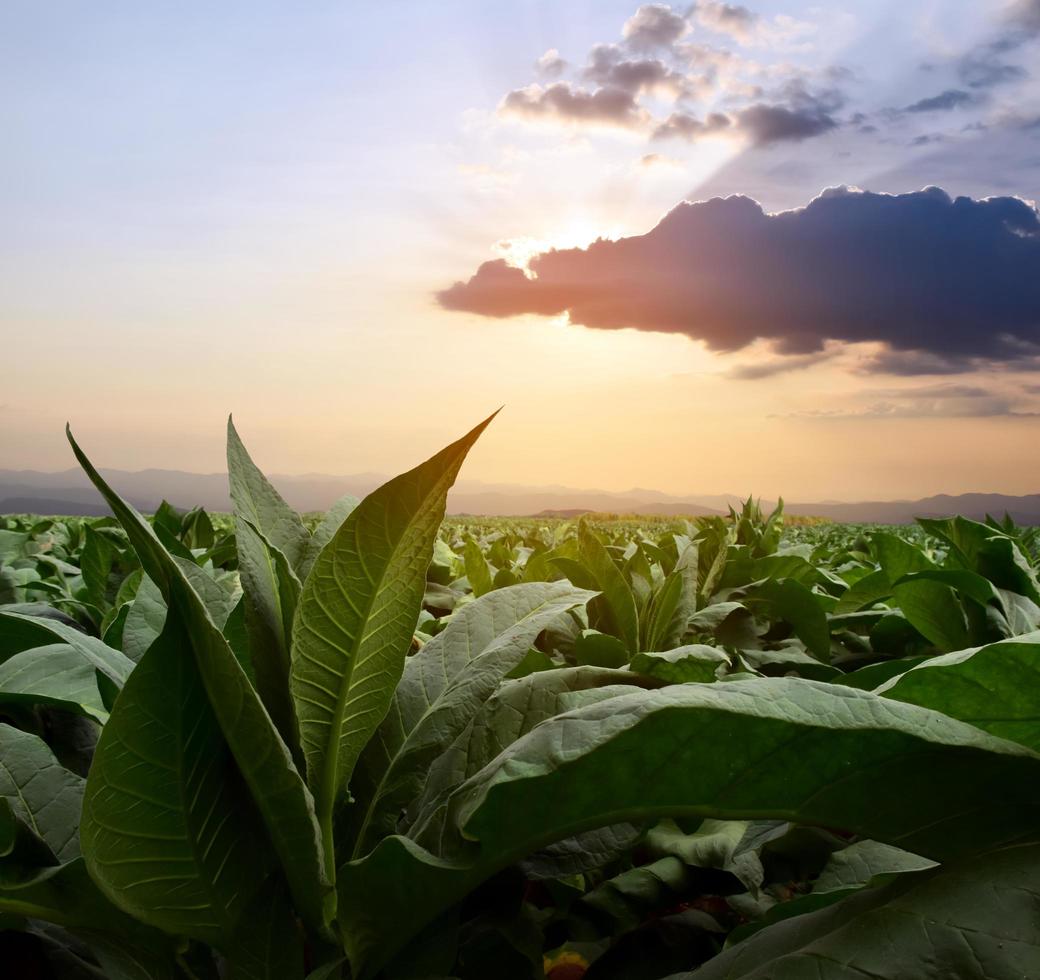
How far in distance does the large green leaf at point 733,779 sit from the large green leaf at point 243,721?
0.15 feet

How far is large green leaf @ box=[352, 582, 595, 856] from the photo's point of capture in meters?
0.86

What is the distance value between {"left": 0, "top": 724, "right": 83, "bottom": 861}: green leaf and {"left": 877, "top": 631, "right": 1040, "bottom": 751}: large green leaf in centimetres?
80

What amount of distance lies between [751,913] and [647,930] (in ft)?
0.49

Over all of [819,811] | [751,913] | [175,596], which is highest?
[175,596]

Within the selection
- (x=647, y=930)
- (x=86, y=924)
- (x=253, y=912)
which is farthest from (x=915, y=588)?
(x=86, y=924)

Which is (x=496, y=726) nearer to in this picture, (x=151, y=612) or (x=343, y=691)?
(x=343, y=691)

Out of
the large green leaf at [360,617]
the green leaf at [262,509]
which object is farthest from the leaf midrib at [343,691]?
the green leaf at [262,509]

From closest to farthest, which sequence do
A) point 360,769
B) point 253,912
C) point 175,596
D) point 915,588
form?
point 175,596
point 253,912
point 360,769
point 915,588

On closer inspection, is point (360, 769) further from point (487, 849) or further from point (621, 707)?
point (621, 707)

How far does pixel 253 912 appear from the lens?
0.73 metres

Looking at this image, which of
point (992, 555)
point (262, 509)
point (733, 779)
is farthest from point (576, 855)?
point (992, 555)

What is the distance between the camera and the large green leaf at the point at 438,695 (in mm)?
856

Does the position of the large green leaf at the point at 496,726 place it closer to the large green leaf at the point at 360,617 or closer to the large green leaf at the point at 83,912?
the large green leaf at the point at 360,617

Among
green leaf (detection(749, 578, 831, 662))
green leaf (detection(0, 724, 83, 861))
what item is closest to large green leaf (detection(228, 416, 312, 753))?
green leaf (detection(0, 724, 83, 861))
